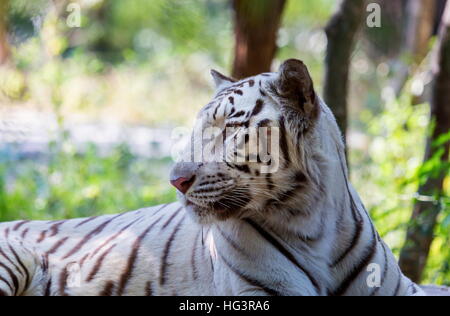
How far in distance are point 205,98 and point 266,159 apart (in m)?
10.8

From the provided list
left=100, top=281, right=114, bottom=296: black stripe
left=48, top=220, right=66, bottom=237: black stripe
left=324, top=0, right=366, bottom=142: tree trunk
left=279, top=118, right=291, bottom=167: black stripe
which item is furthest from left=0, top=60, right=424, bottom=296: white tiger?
left=324, top=0, right=366, bottom=142: tree trunk

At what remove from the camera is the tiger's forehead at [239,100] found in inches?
87.3

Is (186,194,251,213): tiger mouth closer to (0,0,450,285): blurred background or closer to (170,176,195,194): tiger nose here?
(170,176,195,194): tiger nose

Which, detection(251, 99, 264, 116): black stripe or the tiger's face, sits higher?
detection(251, 99, 264, 116): black stripe

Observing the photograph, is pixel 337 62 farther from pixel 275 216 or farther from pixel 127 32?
pixel 127 32

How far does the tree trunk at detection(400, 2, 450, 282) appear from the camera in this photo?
401 centimetres

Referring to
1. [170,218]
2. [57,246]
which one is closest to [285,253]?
[170,218]

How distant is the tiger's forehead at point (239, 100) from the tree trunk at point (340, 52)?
170 centimetres

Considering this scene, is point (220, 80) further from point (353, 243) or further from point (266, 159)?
point (353, 243)

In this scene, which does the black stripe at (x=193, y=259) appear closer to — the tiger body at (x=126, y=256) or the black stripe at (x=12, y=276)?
the tiger body at (x=126, y=256)

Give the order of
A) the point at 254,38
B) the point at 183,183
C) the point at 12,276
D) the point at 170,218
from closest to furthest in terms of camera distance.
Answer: the point at 183,183, the point at 12,276, the point at 170,218, the point at 254,38

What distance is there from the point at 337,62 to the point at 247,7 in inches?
32.5

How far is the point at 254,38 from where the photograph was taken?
4.52 meters

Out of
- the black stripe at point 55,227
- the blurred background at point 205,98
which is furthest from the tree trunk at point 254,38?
the black stripe at point 55,227
